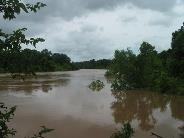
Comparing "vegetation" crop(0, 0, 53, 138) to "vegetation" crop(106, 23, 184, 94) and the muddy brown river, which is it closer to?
the muddy brown river

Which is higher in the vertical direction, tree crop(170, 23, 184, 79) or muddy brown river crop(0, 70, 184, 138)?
tree crop(170, 23, 184, 79)

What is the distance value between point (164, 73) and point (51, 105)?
21.2 m

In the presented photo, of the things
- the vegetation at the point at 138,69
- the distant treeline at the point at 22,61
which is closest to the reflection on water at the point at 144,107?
the vegetation at the point at 138,69

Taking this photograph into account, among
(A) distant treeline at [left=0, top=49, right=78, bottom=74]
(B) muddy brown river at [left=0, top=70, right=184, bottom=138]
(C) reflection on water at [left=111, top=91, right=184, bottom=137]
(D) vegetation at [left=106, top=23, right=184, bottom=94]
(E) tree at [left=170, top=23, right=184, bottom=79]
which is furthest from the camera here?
(D) vegetation at [left=106, top=23, right=184, bottom=94]

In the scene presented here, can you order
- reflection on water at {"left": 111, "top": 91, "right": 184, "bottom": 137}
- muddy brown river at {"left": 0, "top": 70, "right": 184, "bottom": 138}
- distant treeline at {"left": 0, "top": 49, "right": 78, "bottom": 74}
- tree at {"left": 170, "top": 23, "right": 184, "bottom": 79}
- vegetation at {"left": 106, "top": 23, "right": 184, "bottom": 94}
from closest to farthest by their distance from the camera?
distant treeline at {"left": 0, "top": 49, "right": 78, "bottom": 74} < muddy brown river at {"left": 0, "top": 70, "right": 184, "bottom": 138} < reflection on water at {"left": 111, "top": 91, "right": 184, "bottom": 137} < tree at {"left": 170, "top": 23, "right": 184, "bottom": 79} < vegetation at {"left": 106, "top": 23, "right": 184, "bottom": 94}

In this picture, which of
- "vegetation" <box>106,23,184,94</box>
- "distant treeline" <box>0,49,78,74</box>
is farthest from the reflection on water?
"distant treeline" <box>0,49,78,74</box>

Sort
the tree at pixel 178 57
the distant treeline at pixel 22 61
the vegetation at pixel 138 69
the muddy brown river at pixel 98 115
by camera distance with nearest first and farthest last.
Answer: the distant treeline at pixel 22 61, the muddy brown river at pixel 98 115, the tree at pixel 178 57, the vegetation at pixel 138 69

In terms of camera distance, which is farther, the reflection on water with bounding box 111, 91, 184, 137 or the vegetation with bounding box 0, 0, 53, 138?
the reflection on water with bounding box 111, 91, 184, 137

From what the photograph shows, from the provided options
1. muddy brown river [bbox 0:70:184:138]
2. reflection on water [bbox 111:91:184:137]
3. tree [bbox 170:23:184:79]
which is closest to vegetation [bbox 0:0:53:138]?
muddy brown river [bbox 0:70:184:138]

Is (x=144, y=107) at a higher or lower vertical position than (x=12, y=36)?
lower

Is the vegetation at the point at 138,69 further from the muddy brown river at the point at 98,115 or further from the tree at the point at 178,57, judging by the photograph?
the muddy brown river at the point at 98,115

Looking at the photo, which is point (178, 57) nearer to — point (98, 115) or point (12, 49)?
point (98, 115)

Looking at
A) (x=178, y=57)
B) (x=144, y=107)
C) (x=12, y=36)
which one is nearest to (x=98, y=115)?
(x=144, y=107)

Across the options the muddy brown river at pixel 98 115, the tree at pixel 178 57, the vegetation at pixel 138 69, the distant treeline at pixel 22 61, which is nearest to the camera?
the distant treeline at pixel 22 61
